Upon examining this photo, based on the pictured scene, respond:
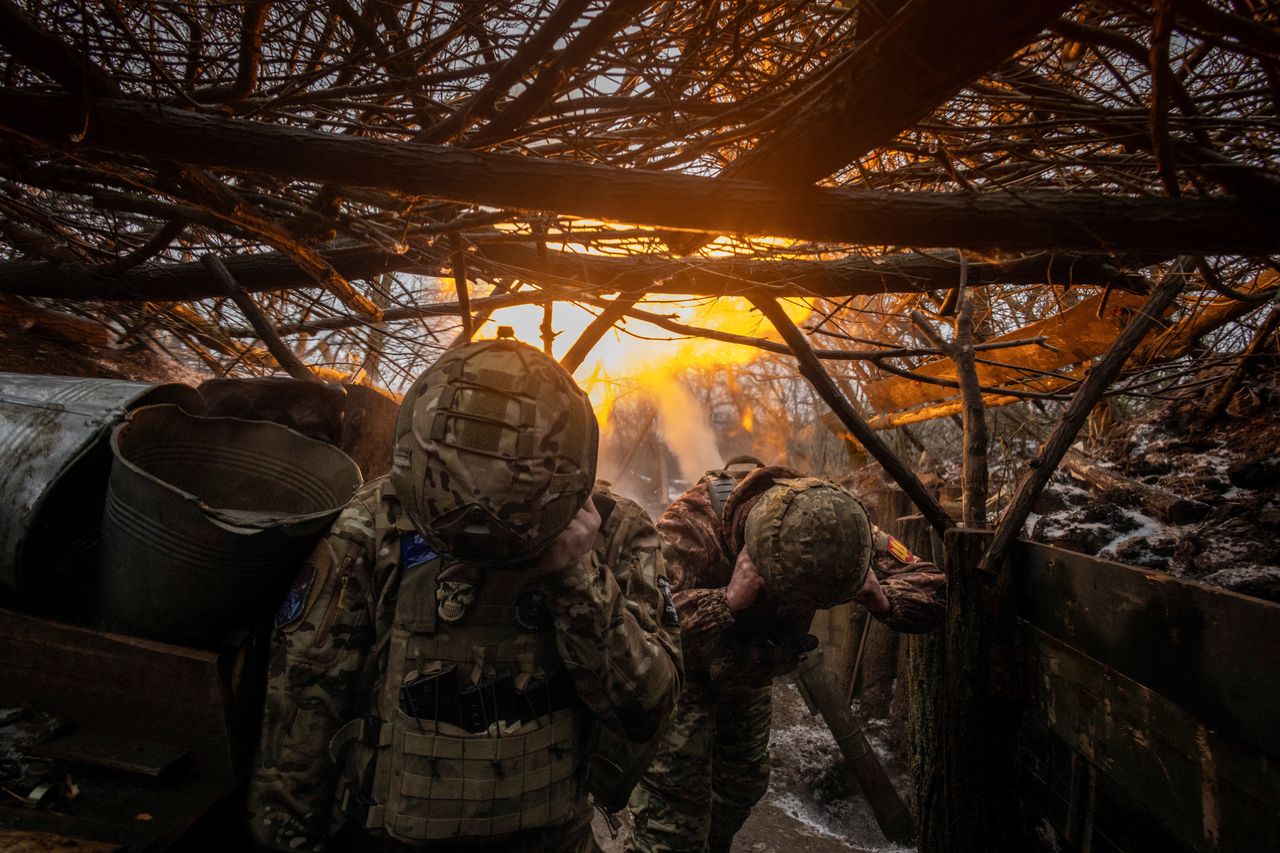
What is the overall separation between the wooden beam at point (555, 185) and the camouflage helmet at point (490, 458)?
1.80 ft

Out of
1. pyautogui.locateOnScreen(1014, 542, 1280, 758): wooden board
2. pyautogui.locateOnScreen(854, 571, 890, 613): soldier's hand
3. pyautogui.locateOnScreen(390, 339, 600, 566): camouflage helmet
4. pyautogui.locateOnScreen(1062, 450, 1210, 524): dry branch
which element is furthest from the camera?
pyautogui.locateOnScreen(1062, 450, 1210, 524): dry branch

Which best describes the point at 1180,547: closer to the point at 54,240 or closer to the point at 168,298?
the point at 168,298

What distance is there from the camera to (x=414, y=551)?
183 centimetres

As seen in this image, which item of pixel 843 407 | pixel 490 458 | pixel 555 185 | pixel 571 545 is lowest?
pixel 571 545

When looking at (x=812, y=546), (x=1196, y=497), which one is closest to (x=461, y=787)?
(x=812, y=546)

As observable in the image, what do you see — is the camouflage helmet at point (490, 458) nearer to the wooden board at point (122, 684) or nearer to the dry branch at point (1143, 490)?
the wooden board at point (122, 684)

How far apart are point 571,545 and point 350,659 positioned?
2.71ft

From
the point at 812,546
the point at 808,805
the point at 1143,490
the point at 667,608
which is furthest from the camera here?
the point at 808,805

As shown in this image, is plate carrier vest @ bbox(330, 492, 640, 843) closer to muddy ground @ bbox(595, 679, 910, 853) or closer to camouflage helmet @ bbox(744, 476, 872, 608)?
camouflage helmet @ bbox(744, 476, 872, 608)

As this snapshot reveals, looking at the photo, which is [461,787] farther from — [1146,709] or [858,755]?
[858,755]

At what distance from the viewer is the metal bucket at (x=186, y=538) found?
1.54m

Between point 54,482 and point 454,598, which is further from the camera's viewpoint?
point 454,598

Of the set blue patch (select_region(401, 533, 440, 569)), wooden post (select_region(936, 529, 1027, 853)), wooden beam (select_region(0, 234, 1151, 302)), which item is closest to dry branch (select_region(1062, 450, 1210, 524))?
wooden beam (select_region(0, 234, 1151, 302))

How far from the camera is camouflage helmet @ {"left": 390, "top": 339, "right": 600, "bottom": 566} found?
4.95 feet
